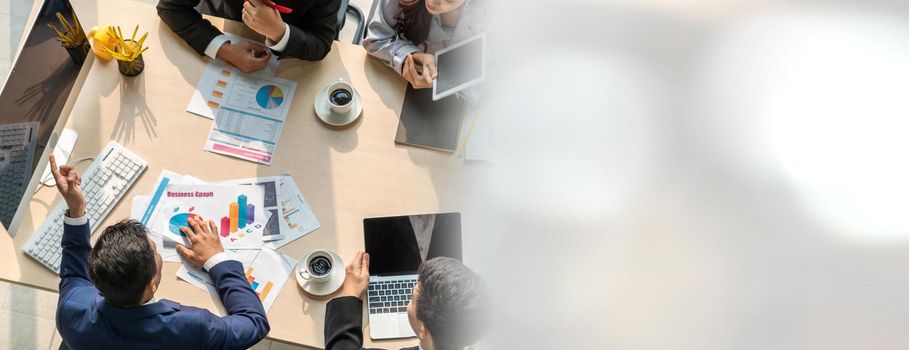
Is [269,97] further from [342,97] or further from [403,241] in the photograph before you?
[403,241]

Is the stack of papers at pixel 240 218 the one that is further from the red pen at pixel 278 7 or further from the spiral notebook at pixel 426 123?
the red pen at pixel 278 7

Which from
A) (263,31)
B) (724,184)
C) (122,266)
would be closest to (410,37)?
(263,31)

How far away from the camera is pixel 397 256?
1.39 meters

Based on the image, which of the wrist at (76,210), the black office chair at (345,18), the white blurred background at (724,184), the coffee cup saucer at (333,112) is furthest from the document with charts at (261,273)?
the white blurred background at (724,184)

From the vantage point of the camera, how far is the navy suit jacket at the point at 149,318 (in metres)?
1.20

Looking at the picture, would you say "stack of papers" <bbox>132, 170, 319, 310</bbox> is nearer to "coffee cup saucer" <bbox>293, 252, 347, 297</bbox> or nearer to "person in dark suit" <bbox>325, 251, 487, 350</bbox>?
"coffee cup saucer" <bbox>293, 252, 347, 297</bbox>

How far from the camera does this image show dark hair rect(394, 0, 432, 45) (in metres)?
1.52

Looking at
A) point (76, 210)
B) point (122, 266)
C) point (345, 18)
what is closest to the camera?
point (122, 266)

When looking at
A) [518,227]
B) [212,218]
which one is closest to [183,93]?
[212,218]

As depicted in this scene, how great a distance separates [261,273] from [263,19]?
577mm

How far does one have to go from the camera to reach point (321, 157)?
1456mm

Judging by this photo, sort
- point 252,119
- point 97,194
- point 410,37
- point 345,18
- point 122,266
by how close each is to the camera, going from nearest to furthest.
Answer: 1. point 122,266
2. point 97,194
3. point 252,119
4. point 410,37
5. point 345,18

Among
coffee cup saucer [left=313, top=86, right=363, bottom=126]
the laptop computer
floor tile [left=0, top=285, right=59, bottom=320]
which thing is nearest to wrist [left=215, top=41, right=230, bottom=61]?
coffee cup saucer [left=313, top=86, right=363, bottom=126]

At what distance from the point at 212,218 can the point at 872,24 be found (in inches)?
53.8
